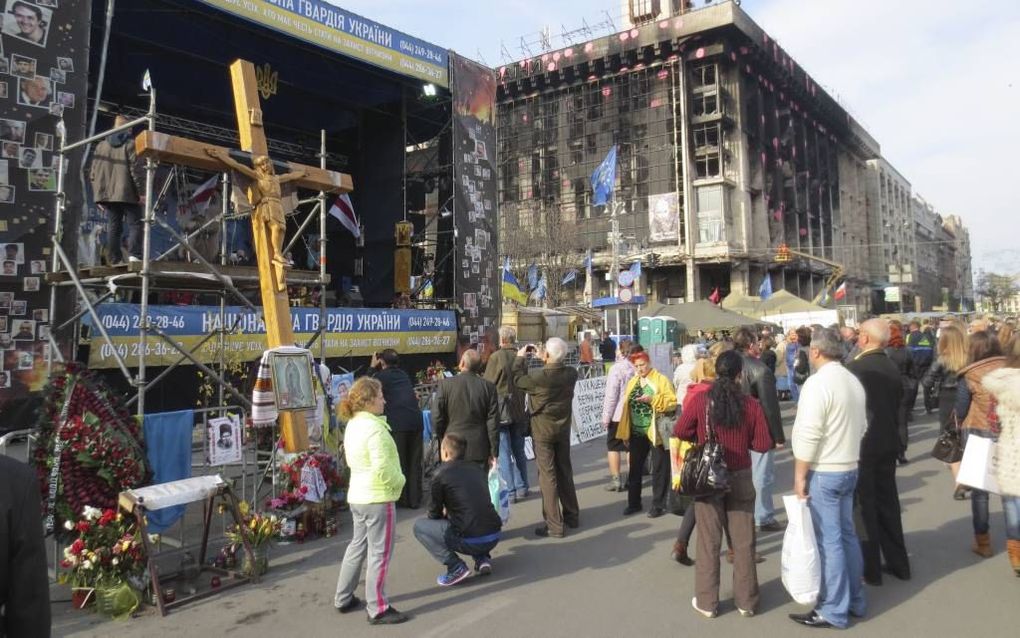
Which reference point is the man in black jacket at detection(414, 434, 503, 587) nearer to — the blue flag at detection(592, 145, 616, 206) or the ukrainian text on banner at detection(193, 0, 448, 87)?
the ukrainian text on banner at detection(193, 0, 448, 87)

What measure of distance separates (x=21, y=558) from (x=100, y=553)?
3494 millimetres

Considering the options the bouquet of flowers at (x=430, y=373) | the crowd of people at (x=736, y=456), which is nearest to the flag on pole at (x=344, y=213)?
the bouquet of flowers at (x=430, y=373)

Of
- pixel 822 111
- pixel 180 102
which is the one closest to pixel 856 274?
pixel 822 111

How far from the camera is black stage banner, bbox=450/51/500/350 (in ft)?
51.2

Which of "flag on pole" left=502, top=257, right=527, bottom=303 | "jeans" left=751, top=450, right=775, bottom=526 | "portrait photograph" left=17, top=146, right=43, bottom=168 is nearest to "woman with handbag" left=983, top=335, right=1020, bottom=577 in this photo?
"jeans" left=751, top=450, right=775, bottom=526

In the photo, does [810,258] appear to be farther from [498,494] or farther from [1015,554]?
[498,494]

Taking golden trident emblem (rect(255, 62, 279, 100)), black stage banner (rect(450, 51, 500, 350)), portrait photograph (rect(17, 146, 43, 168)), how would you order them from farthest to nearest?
black stage banner (rect(450, 51, 500, 350)) < golden trident emblem (rect(255, 62, 279, 100)) < portrait photograph (rect(17, 146, 43, 168))

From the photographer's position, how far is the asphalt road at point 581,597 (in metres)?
4.21

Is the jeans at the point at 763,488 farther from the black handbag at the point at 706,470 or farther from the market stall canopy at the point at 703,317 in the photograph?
the market stall canopy at the point at 703,317

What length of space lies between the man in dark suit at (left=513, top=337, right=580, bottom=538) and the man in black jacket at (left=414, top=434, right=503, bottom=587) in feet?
4.01

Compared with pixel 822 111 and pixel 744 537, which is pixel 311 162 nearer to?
pixel 744 537

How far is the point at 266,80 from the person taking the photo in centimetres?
1398

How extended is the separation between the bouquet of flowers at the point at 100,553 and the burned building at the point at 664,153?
32.2 metres

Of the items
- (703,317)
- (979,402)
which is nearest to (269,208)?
(979,402)
